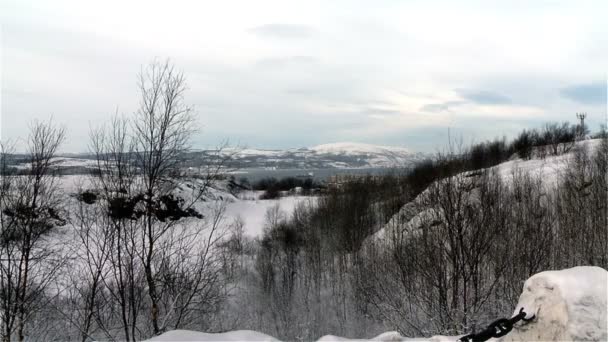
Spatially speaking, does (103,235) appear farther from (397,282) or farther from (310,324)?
(310,324)

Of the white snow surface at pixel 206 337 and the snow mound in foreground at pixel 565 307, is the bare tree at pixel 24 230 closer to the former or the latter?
the white snow surface at pixel 206 337

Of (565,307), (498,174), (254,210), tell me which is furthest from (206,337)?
(254,210)

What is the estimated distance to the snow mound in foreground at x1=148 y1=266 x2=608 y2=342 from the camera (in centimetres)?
265

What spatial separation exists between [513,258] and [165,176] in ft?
39.3

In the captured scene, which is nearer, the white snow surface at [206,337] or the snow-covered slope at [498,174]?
the white snow surface at [206,337]

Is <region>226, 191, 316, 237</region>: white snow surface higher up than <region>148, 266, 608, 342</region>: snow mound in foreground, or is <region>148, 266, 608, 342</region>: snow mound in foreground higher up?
<region>148, 266, 608, 342</region>: snow mound in foreground

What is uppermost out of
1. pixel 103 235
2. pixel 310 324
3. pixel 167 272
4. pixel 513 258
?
pixel 103 235

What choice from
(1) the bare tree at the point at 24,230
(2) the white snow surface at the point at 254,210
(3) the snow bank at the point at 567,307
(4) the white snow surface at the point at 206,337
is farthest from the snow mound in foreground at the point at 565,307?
(2) the white snow surface at the point at 254,210

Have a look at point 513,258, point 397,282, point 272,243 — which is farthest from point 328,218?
point 513,258

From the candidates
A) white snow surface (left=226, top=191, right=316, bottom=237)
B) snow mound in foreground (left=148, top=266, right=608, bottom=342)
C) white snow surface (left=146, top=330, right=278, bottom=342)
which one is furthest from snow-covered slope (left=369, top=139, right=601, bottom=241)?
white snow surface (left=226, top=191, right=316, bottom=237)

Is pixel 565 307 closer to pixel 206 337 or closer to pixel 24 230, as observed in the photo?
pixel 206 337

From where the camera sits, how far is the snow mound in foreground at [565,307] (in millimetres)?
2646

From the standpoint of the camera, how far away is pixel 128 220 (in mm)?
9125

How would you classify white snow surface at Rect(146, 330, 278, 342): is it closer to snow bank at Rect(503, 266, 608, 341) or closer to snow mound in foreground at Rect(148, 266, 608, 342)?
snow mound in foreground at Rect(148, 266, 608, 342)
